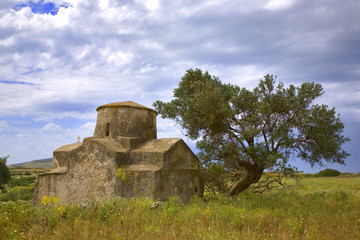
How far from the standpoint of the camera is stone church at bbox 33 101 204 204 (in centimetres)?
1207

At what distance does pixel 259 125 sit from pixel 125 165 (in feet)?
21.0

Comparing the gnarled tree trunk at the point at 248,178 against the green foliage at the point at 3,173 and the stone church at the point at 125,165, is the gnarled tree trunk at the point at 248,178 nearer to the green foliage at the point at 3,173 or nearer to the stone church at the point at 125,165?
the stone church at the point at 125,165

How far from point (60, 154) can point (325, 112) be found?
14.0 m

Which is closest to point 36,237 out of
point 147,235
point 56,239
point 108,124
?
point 56,239

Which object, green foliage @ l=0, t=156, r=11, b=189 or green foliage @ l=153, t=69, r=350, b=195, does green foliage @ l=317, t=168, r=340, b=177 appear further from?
green foliage @ l=0, t=156, r=11, b=189

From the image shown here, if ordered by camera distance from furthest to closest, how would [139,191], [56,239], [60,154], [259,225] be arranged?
[60,154] < [139,191] < [259,225] < [56,239]

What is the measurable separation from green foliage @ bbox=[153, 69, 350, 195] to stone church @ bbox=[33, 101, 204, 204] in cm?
131

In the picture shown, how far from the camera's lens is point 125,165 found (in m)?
12.8

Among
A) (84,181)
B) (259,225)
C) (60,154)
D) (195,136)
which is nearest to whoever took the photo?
(259,225)

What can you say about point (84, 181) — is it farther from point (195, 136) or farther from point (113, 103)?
point (195, 136)

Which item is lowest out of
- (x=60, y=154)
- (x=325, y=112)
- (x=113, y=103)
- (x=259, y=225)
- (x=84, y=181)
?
(x=259, y=225)

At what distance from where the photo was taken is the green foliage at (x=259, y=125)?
12.1m

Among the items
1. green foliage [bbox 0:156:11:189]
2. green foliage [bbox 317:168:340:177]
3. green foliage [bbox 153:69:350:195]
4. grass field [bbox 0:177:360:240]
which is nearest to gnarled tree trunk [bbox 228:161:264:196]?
green foliage [bbox 153:69:350:195]

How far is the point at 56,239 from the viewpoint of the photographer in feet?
19.1
